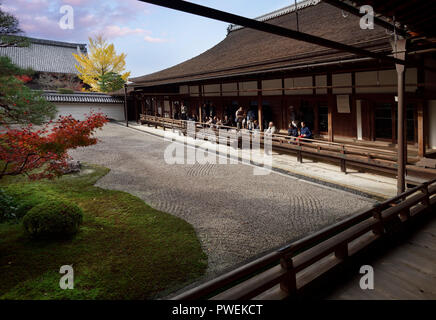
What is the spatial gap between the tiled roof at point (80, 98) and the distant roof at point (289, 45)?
473 inches

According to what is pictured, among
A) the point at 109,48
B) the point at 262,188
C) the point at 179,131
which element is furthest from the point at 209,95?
the point at 109,48

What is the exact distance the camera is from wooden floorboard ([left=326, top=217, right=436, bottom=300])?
12.4 feet

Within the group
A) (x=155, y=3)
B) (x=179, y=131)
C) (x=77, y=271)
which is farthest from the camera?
(x=179, y=131)

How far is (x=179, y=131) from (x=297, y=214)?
1486 centimetres

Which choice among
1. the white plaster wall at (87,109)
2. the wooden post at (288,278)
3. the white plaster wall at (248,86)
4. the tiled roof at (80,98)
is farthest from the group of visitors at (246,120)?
the tiled roof at (80,98)

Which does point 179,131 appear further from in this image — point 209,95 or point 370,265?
point 370,265

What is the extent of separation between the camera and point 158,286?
473 cm

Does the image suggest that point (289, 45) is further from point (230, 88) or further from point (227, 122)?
point (227, 122)

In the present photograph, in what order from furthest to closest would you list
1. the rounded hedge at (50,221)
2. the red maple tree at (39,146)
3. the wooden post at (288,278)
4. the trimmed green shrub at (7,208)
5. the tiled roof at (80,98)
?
the tiled roof at (80,98)
the red maple tree at (39,146)
the trimmed green shrub at (7,208)
the rounded hedge at (50,221)
the wooden post at (288,278)

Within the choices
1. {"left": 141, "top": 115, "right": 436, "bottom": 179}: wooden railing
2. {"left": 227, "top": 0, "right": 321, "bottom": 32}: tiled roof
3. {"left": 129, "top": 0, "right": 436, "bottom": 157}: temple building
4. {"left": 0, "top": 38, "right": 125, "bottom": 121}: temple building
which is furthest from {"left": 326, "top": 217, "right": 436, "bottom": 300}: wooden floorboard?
{"left": 0, "top": 38, "right": 125, "bottom": 121}: temple building

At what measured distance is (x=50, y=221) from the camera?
20.3 feet

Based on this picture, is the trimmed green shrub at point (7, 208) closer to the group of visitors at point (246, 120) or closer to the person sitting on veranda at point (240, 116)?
the group of visitors at point (246, 120)

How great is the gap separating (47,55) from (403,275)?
4778 centimetres

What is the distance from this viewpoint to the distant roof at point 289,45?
9.69 m
